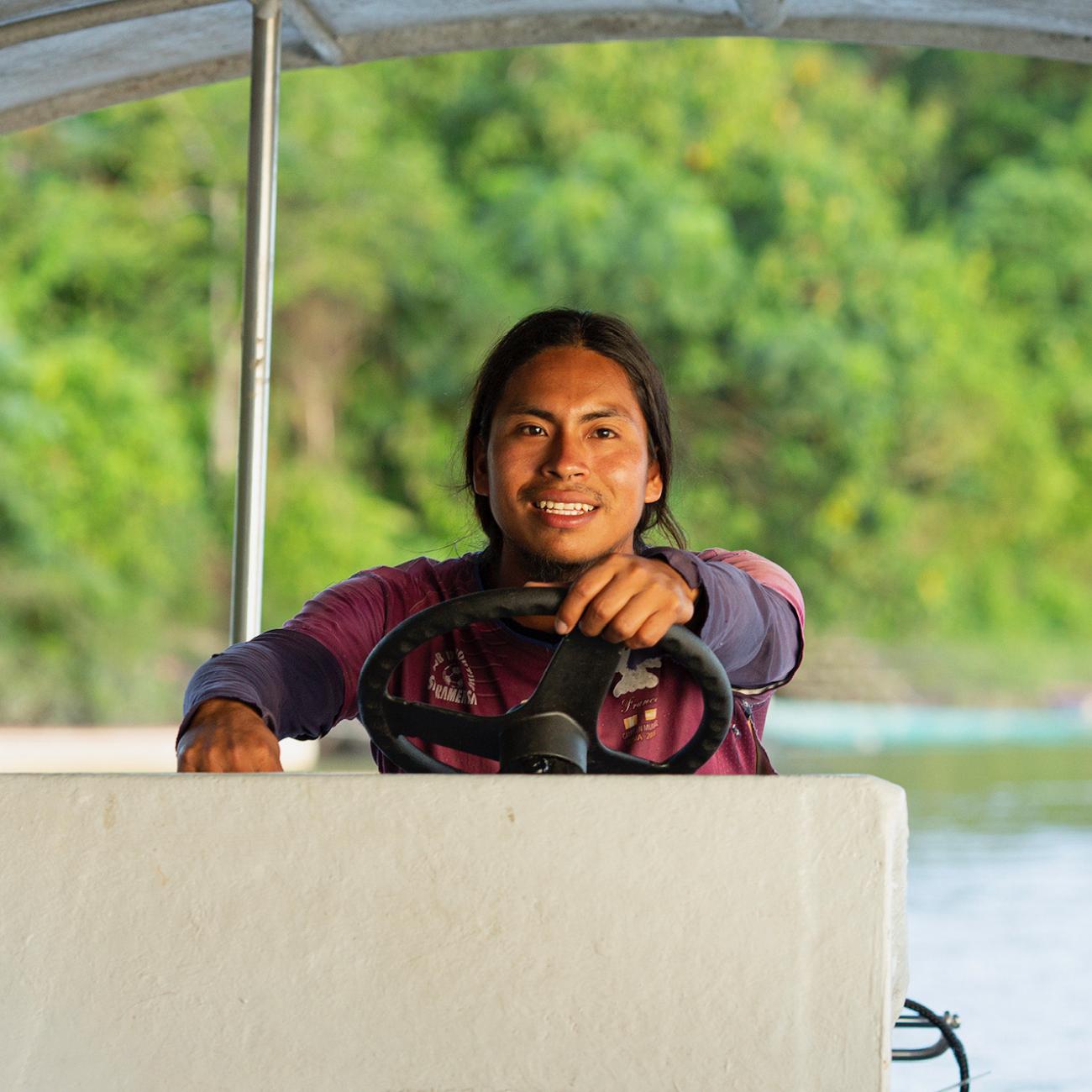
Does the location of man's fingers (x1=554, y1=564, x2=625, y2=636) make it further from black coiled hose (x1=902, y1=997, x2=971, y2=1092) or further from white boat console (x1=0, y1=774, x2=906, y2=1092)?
black coiled hose (x1=902, y1=997, x2=971, y2=1092)

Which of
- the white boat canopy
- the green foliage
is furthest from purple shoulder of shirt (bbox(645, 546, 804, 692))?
the green foliage

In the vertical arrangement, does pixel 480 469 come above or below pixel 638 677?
above

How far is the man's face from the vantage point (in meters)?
1.74

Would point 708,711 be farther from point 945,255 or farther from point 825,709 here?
point 945,255

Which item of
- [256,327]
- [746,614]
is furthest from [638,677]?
[256,327]

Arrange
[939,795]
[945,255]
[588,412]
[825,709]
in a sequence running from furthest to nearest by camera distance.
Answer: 1. [945,255]
2. [825,709]
3. [939,795]
4. [588,412]

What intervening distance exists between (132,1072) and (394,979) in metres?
0.19

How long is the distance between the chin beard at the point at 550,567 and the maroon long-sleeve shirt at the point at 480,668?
6 cm

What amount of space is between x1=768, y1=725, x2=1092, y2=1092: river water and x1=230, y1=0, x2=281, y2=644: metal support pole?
1.19 m

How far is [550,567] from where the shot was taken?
175 centimetres

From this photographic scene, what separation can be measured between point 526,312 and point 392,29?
1544 centimetres

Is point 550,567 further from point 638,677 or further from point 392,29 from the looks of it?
point 392,29

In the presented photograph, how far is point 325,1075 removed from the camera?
3.51 feet

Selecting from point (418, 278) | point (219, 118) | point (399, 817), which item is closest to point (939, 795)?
point (418, 278)
